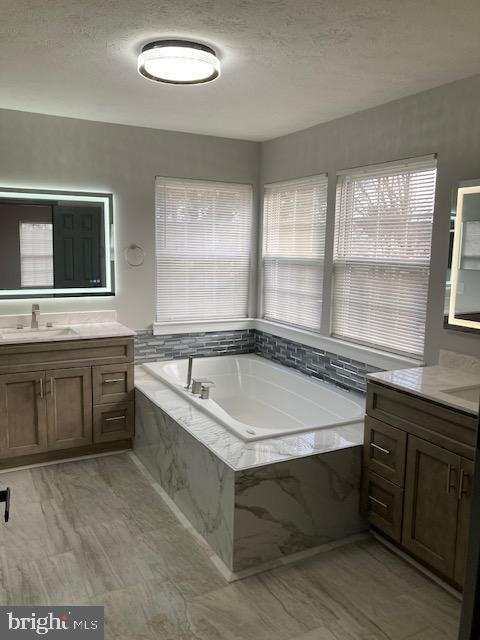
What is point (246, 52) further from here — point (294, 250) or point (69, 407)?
point (69, 407)

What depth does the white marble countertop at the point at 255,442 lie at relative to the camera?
2.65m

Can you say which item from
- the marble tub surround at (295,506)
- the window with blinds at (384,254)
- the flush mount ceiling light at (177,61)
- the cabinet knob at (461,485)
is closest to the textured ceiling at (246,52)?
the flush mount ceiling light at (177,61)

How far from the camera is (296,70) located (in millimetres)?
2803

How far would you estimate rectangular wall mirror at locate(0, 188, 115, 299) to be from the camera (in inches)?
156

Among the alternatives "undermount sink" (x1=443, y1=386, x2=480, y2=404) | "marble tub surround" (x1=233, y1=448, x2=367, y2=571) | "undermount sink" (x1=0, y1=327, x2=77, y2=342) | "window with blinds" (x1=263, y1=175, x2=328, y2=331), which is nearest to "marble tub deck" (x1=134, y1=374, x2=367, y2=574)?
"marble tub surround" (x1=233, y1=448, x2=367, y2=571)

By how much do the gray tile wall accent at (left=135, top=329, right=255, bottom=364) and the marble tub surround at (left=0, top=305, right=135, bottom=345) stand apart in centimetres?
36

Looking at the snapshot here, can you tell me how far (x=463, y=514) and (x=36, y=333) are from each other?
3.08 meters

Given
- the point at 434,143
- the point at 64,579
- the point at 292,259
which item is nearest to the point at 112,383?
the point at 64,579

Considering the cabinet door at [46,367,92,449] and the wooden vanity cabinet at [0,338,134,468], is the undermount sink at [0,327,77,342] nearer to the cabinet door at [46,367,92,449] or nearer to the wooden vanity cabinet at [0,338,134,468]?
the wooden vanity cabinet at [0,338,134,468]

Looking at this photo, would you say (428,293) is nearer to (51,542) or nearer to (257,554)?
(257,554)

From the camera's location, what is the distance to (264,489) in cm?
258

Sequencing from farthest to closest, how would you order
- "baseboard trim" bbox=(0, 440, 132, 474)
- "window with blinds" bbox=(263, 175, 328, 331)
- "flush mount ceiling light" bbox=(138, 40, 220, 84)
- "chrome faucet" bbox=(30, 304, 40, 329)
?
"window with blinds" bbox=(263, 175, 328, 331) < "chrome faucet" bbox=(30, 304, 40, 329) < "baseboard trim" bbox=(0, 440, 132, 474) < "flush mount ceiling light" bbox=(138, 40, 220, 84)

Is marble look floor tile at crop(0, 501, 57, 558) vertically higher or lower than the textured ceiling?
lower

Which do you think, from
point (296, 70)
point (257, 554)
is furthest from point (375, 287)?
point (257, 554)
